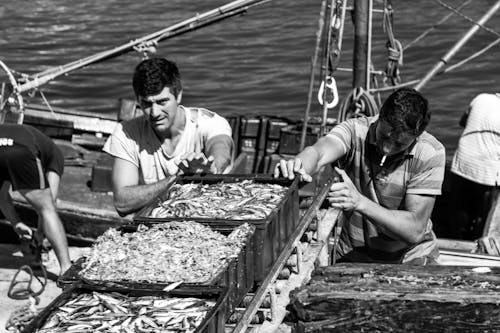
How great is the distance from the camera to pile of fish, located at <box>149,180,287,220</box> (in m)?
4.78

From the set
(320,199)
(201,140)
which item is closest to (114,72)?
(201,140)

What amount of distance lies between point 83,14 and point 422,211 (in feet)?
60.6

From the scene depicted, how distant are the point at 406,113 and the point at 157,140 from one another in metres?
1.61

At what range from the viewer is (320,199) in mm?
4746

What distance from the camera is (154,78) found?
18.5ft

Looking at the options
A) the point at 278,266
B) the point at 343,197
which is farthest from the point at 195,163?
the point at 278,266

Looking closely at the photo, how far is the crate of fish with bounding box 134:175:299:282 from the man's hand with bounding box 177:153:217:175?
4.8 inches

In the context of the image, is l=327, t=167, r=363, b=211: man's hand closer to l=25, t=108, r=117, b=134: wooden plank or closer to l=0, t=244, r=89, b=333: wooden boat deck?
l=0, t=244, r=89, b=333: wooden boat deck

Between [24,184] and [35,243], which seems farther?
[35,243]

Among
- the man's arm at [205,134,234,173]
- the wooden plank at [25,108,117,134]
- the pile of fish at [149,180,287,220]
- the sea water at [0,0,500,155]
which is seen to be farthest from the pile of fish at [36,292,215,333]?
the sea water at [0,0,500,155]

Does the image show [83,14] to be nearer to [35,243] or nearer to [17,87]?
[17,87]

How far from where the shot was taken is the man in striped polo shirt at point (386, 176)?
506 cm

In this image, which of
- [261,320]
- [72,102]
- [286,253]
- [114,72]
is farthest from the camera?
[114,72]

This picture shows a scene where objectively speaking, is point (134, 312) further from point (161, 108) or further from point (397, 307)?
point (161, 108)
